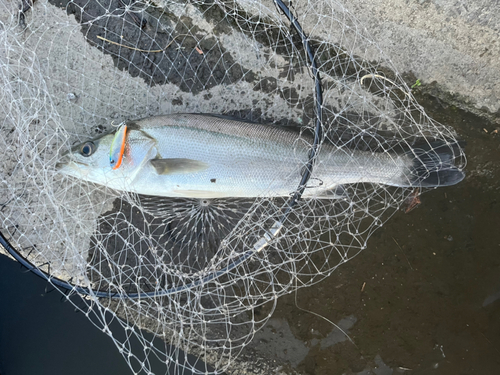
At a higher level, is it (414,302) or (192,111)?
(192,111)

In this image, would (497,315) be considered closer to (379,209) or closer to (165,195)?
(379,209)

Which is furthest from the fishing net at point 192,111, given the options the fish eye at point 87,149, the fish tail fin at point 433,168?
the fish eye at point 87,149

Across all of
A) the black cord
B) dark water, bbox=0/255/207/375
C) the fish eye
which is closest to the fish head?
the fish eye

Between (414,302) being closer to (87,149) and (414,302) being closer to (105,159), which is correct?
(105,159)

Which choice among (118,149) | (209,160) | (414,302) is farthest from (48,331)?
(414,302)

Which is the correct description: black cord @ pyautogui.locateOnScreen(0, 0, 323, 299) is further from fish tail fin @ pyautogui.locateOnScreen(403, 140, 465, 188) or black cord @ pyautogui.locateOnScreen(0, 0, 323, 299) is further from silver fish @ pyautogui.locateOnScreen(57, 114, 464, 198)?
fish tail fin @ pyautogui.locateOnScreen(403, 140, 465, 188)

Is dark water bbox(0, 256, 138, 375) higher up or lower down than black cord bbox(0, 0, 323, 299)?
lower down

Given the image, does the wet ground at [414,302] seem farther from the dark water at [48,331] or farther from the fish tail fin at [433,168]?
the dark water at [48,331]
